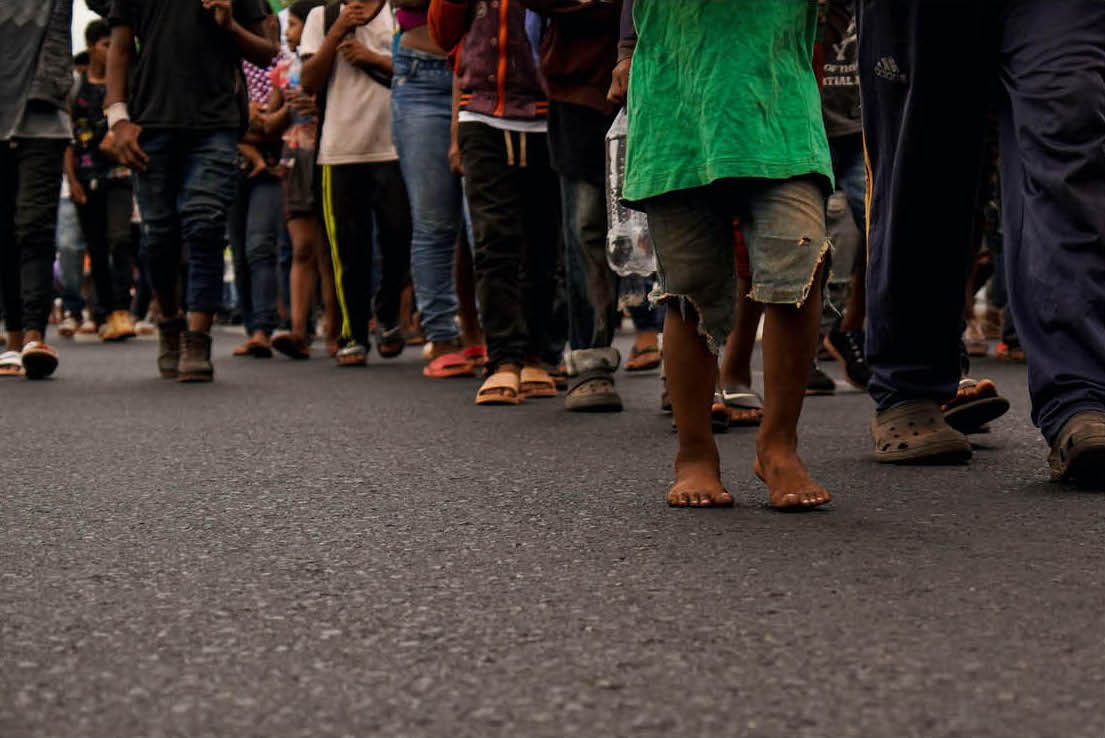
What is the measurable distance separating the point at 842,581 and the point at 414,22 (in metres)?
4.74

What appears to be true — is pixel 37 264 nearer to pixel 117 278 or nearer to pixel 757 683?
pixel 117 278

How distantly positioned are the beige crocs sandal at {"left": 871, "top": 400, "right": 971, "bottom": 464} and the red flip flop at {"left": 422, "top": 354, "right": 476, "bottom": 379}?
3.38 meters

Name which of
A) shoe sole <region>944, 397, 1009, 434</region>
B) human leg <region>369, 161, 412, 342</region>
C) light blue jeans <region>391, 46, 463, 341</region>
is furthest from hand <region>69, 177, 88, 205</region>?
shoe sole <region>944, 397, 1009, 434</region>

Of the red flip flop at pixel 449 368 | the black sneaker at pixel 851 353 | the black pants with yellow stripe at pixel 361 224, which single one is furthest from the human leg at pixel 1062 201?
the black pants with yellow stripe at pixel 361 224

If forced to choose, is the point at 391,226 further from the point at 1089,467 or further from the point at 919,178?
the point at 1089,467

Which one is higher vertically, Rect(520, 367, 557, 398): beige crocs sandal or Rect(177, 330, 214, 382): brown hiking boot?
Rect(520, 367, 557, 398): beige crocs sandal

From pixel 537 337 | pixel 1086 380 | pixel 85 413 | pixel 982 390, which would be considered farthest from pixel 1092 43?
pixel 85 413

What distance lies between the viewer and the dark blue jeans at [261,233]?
9.11 metres

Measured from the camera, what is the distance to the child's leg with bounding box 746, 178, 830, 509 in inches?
114

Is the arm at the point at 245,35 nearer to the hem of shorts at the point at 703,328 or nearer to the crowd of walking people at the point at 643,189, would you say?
the crowd of walking people at the point at 643,189

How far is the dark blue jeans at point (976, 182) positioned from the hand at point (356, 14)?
399cm

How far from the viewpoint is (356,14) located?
721cm

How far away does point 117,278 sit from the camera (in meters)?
11.6

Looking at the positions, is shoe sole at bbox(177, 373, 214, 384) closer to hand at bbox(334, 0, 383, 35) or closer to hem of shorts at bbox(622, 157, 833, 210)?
hand at bbox(334, 0, 383, 35)
